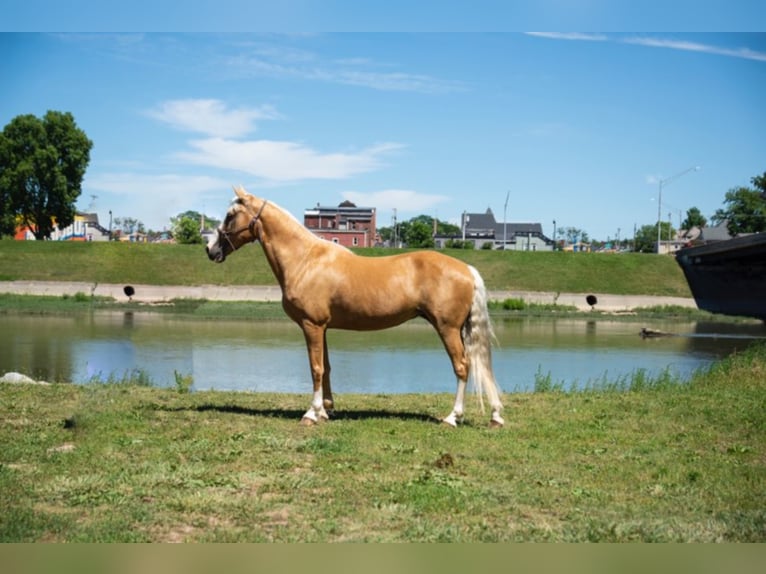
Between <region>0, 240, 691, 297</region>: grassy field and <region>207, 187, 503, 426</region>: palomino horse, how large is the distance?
41.5 m

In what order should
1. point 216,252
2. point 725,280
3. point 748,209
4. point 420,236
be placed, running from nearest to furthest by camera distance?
1. point 216,252
2. point 725,280
3. point 748,209
4. point 420,236

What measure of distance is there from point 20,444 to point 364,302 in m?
4.23

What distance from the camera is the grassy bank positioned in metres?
5.41

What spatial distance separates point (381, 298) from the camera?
975cm

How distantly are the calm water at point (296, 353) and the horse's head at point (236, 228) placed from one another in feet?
19.9

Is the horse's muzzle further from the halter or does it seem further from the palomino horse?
the palomino horse

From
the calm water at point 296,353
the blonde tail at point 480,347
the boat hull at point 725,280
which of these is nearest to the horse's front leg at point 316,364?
the blonde tail at point 480,347

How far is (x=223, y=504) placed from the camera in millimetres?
5934

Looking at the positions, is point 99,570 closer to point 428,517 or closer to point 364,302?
point 428,517

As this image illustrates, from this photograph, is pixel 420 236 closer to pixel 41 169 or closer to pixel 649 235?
pixel 41 169

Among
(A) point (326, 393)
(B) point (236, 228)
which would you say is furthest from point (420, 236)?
(A) point (326, 393)

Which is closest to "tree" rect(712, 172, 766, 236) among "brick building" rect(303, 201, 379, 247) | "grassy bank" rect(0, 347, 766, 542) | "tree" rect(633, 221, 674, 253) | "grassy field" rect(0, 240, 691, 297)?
"grassy field" rect(0, 240, 691, 297)

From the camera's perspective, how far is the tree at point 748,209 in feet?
256

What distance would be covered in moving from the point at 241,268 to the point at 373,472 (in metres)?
47.6
